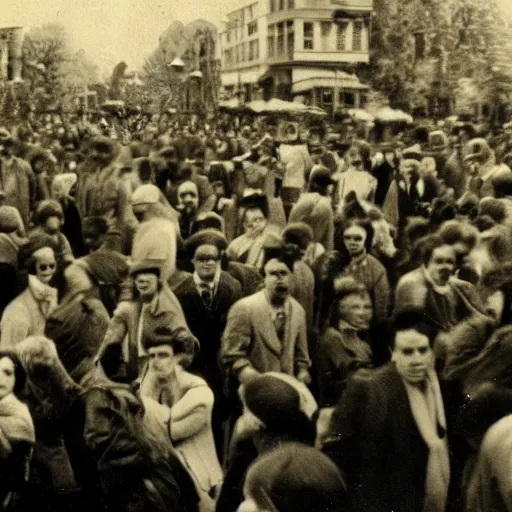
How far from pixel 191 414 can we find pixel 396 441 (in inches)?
36.5

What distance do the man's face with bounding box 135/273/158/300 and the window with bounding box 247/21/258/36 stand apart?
123cm

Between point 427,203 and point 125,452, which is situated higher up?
point 427,203

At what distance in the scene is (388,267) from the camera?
6031mm

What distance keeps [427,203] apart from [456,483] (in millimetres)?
1285

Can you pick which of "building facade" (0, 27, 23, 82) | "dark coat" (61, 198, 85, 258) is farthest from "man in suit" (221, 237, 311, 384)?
"building facade" (0, 27, 23, 82)

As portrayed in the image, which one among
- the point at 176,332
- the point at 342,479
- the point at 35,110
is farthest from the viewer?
the point at 35,110

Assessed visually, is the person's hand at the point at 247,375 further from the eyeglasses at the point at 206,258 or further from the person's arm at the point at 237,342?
the eyeglasses at the point at 206,258

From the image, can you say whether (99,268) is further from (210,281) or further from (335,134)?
(335,134)

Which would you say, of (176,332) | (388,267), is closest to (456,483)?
(388,267)

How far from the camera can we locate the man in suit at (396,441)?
19.0 ft

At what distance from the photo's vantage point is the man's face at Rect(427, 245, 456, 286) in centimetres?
600

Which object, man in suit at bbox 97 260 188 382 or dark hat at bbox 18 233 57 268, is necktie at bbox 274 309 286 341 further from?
dark hat at bbox 18 233 57 268

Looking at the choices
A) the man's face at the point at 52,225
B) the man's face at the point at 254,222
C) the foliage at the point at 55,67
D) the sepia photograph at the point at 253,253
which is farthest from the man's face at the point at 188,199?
the foliage at the point at 55,67

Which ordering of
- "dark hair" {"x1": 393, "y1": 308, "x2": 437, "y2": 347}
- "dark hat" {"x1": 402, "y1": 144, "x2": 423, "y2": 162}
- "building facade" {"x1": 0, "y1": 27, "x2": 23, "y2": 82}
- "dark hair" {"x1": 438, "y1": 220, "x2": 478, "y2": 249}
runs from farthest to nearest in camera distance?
1. "building facade" {"x1": 0, "y1": 27, "x2": 23, "y2": 82}
2. "dark hat" {"x1": 402, "y1": 144, "x2": 423, "y2": 162}
3. "dark hair" {"x1": 438, "y1": 220, "x2": 478, "y2": 249}
4. "dark hair" {"x1": 393, "y1": 308, "x2": 437, "y2": 347}
